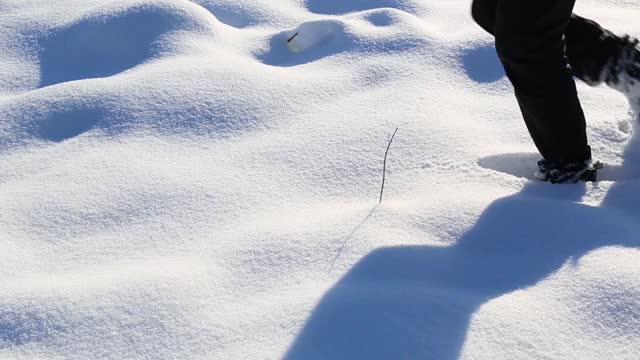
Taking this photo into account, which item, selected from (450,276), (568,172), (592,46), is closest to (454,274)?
(450,276)

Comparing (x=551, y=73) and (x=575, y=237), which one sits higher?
(x=551, y=73)

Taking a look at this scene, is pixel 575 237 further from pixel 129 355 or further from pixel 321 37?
pixel 321 37

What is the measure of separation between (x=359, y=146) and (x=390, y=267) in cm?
48

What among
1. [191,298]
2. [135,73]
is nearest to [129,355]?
[191,298]

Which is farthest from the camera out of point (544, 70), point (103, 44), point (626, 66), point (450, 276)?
point (103, 44)

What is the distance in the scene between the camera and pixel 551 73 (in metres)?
1.44

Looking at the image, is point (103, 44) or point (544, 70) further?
point (103, 44)

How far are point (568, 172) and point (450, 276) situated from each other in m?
0.40

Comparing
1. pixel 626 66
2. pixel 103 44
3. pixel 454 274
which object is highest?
pixel 626 66

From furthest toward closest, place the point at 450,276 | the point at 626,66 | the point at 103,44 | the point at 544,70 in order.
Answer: the point at 103,44
the point at 626,66
the point at 544,70
the point at 450,276

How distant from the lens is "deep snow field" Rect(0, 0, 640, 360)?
1165 millimetres

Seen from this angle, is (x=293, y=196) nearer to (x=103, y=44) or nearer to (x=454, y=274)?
(x=454, y=274)

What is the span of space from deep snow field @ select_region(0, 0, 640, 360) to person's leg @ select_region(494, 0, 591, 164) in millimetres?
95

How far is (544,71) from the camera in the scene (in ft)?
4.69
